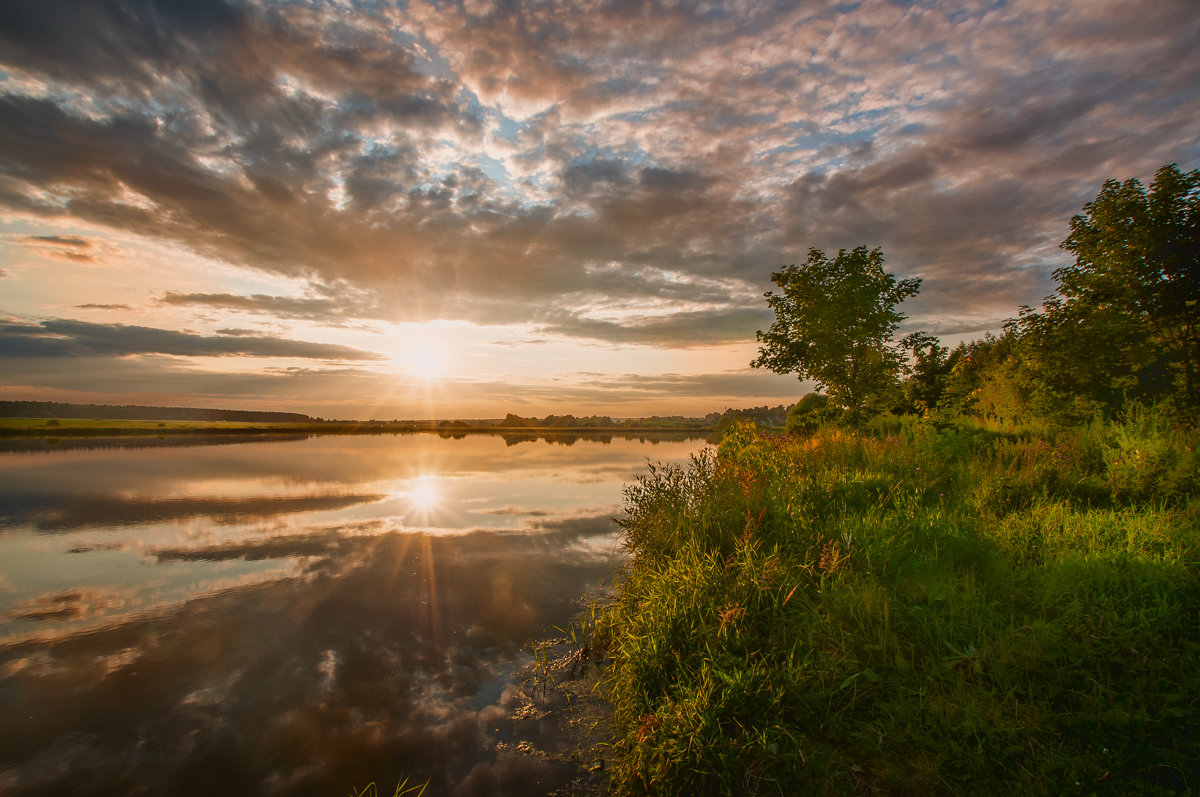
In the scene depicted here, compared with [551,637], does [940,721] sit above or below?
above

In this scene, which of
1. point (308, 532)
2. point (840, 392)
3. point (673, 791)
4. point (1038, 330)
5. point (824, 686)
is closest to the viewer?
point (673, 791)

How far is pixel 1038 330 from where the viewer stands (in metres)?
14.1

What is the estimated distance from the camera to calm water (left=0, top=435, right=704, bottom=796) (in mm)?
4555

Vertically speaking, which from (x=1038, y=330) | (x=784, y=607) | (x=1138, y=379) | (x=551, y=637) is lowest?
(x=551, y=637)

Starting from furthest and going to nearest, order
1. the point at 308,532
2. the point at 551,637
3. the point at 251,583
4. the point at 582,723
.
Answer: the point at 308,532, the point at 251,583, the point at 551,637, the point at 582,723

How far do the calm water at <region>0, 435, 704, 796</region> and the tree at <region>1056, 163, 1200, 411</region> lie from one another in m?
14.7

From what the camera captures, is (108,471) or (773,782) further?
(108,471)

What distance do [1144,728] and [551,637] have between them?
6286 mm

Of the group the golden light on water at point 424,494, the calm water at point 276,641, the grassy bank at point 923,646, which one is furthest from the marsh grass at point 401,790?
the golden light on water at point 424,494

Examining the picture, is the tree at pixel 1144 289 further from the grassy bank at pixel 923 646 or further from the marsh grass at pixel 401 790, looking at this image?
the marsh grass at pixel 401 790

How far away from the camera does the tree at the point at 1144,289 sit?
11656 mm

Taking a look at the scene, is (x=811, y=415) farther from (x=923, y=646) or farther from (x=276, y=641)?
(x=276, y=641)

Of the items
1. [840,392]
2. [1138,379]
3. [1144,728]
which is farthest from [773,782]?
[840,392]

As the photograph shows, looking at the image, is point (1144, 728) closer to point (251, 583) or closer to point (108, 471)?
point (251, 583)
